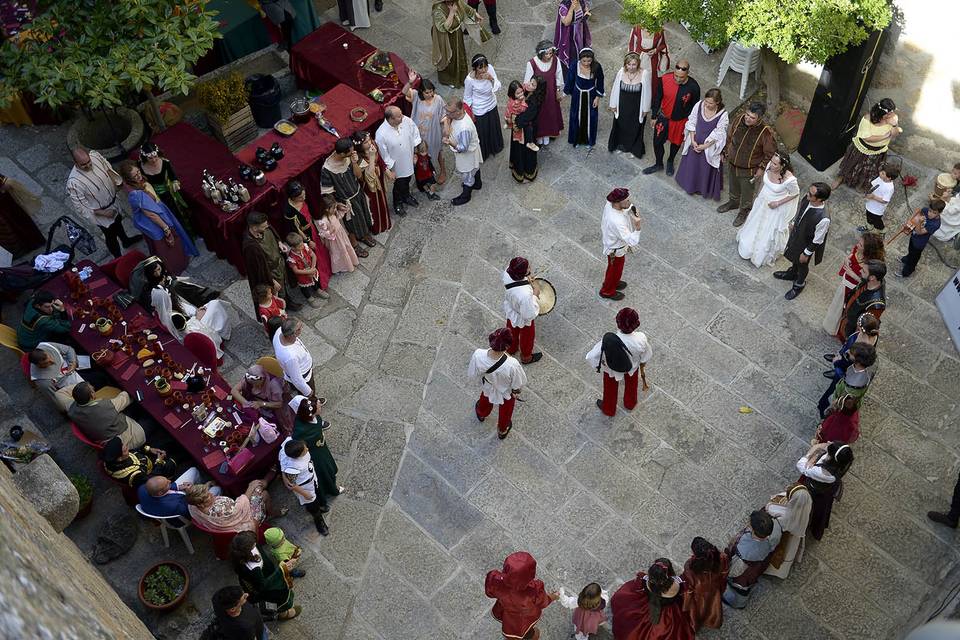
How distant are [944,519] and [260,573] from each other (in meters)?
6.33

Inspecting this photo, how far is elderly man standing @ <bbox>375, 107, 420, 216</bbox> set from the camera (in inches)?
432

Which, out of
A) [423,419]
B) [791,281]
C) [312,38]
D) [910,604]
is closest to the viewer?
[910,604]

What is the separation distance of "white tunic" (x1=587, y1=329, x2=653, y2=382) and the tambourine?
181 inches

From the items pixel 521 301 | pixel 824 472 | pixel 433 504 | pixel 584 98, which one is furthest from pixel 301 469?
pixel 584 98

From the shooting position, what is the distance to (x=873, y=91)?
11.8 meters

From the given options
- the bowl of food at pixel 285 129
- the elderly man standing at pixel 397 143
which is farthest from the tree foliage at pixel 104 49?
the elderly man standing at pixel 397 143

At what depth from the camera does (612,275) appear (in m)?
10.6

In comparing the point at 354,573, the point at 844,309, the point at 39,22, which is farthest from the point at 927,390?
the point at 39,22

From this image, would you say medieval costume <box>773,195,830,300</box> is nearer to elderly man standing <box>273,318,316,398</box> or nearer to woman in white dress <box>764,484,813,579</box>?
woman in white dress <box>764,484,813,579</box>

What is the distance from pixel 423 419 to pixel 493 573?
2.72m

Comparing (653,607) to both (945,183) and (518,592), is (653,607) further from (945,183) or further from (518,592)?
(945,183)

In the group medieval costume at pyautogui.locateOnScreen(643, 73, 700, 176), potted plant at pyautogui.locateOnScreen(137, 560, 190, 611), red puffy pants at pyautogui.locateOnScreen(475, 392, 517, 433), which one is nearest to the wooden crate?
medieval costume at pyautogui.locateOnScreen(643, 73, 700, 176)

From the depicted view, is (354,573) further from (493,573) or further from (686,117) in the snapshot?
(686,117)

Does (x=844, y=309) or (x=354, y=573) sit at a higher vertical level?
(x=844, y=309)
